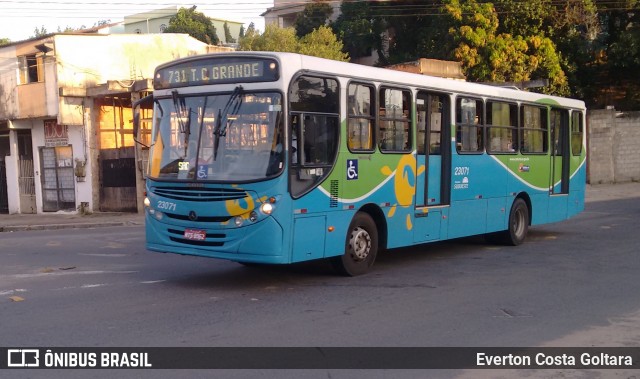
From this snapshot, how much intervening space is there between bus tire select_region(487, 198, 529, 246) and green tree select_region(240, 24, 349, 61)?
19217mm

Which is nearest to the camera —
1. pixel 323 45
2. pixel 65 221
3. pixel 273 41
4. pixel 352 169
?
pixel 352 169

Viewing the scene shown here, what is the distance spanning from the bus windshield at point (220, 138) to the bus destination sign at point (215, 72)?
197mm

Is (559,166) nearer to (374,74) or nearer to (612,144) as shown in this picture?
(374,74)

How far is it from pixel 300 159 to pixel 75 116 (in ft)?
61.3

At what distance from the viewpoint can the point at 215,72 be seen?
908 cm

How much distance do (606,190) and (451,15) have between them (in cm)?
1023

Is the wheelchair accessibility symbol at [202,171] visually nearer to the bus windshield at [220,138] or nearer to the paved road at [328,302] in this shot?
the bus windshield at [220,138]

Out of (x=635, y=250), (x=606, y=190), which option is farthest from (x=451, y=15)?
(x=635, y=250)

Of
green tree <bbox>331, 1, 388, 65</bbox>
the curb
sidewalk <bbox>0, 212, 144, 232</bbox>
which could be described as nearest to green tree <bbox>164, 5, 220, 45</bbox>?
green tree <bbox>331, 1, 388, 65</bbox>

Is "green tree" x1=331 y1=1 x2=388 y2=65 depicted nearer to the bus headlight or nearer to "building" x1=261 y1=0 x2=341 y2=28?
"building" x1=261 y1=0 x2=341 y2=28

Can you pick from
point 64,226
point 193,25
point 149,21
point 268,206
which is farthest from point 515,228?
point 149,21

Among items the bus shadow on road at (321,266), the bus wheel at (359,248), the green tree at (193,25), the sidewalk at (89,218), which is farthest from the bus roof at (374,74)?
the green tree at (193,25)

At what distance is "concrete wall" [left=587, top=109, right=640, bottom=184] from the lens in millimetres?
31172

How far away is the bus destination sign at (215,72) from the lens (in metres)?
8.66
